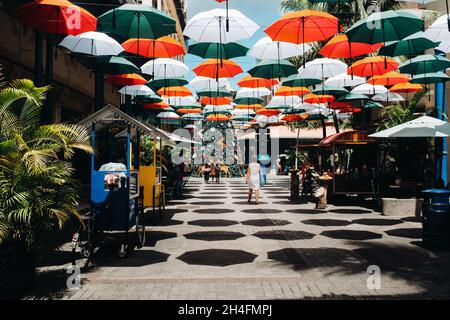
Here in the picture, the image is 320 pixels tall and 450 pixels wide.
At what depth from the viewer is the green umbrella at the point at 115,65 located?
13867mm

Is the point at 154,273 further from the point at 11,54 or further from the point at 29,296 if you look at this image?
the point at 11,54

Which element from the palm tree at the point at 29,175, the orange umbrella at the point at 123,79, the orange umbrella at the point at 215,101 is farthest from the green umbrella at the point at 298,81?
→ the palm tree at the point at 29,175

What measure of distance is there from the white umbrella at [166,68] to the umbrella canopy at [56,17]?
605 centimetres

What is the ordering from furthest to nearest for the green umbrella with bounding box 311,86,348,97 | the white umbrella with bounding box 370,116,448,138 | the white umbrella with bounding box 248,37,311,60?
the green umbrella with bounding box 311,86,348,97 < the white umbrella with bounding box 248,37,311,60 < the white umbrella with bounding box 370,116,448,138

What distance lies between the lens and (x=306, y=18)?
10938 millimetres

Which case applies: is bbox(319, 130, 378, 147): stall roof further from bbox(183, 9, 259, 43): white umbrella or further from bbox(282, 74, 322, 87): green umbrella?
bbox(183, 9, 259, 43): white umbrella

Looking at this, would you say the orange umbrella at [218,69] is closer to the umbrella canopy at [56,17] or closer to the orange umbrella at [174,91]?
the orange umbrella at [174,91]

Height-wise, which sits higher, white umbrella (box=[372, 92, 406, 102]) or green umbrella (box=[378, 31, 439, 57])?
green umbrella (box=[378, 31, 439, 57])

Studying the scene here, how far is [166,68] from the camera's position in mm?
15984

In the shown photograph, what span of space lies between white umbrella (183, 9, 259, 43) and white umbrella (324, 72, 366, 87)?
→ 639 cm

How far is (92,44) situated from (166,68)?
452cm

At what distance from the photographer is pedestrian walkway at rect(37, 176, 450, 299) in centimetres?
559

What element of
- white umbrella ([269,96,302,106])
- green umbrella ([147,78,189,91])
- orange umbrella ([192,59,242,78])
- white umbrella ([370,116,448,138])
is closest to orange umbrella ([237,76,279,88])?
white umbrella ([269,96,302,106])

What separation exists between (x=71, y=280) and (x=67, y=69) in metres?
11.8
